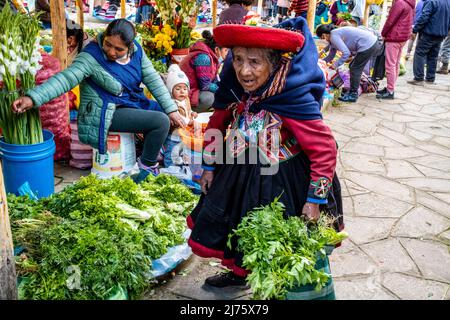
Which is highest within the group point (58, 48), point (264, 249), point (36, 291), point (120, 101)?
point (58, 48)

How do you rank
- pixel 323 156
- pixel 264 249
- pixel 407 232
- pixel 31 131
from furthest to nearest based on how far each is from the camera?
pixel 407 232, pixel 31 131, pixel 323 156, pixel 264 249

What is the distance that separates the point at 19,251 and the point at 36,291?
1.59 ft

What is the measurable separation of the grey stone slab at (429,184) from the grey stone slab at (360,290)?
7.64ft

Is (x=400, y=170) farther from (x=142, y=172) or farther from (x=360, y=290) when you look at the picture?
(x=142, y=172)

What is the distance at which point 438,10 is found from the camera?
1042 cm

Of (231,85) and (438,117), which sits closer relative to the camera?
(231,85)

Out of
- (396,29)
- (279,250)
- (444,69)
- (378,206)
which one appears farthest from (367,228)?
(444,69)

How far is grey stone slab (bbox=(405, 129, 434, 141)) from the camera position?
7.55 metres

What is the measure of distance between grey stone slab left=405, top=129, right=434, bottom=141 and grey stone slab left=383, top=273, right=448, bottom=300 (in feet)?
13.8

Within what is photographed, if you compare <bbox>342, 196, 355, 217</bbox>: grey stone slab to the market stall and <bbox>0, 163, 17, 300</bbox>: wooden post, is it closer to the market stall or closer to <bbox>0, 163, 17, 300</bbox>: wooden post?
the market stall

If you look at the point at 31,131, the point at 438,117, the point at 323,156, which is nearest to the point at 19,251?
the point at 31,131

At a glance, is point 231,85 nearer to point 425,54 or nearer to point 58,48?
point 58,48

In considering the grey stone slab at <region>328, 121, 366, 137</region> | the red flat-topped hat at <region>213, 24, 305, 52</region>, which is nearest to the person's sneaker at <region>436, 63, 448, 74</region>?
the grey stone slab at <region>328, 121, 366, 137</region>

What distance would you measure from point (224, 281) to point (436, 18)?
9.24 m
